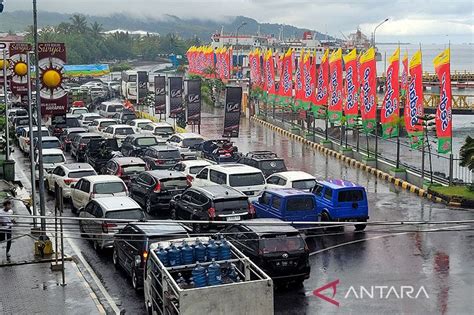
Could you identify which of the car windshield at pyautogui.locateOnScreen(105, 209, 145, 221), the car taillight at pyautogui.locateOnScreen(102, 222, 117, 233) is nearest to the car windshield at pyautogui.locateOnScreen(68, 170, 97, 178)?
the car taillight at pyautogui.locateOnScreen(102, 222, 117, 233)

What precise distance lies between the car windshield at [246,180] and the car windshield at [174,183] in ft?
6.04

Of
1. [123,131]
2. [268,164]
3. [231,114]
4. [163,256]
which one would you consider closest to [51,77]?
[163,256]

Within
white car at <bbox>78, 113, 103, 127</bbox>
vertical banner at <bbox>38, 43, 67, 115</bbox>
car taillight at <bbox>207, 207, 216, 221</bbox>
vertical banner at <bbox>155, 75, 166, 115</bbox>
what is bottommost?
car taillight at <bbox>207, 207, 216, 221</bbox>

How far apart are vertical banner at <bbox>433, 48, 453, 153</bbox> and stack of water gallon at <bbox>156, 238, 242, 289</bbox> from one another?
679 inches

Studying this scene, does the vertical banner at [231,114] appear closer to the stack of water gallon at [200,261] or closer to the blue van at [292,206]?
Answer: the blue van at [292,206]

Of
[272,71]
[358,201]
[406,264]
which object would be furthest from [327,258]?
[272,71]

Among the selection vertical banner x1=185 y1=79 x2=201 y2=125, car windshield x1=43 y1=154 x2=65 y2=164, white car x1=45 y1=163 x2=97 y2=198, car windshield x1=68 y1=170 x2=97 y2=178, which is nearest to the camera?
white car x1=45 y1=163 x2=97 y2=198

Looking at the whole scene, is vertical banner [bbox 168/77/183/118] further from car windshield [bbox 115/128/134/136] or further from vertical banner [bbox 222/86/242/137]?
vertical banner [bbox 222/86/242/137]

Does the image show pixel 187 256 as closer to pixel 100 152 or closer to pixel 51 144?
pixel 100 152

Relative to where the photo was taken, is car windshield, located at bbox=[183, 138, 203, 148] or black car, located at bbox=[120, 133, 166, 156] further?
car windshield, located at bbox=[183, 138, 203, 148]

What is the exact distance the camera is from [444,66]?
28.7 m

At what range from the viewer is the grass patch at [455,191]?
2725 centimetres

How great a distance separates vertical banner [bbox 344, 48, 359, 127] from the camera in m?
37.5

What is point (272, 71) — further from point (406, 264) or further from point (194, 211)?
point (406, 264)
